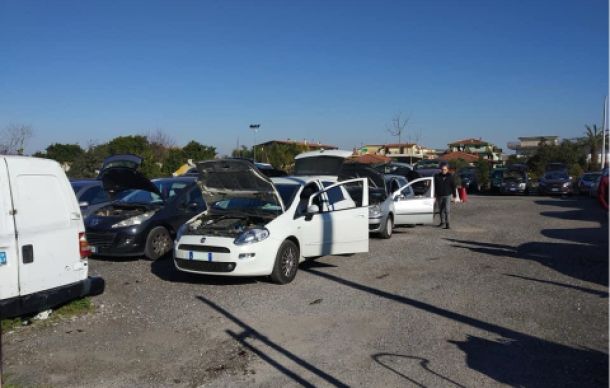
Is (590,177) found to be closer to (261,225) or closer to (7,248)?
(261,225)

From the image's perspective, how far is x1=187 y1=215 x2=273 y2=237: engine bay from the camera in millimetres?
8141

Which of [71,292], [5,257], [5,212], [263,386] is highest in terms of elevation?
[5,212]

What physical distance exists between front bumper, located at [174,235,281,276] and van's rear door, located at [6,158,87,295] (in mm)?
1890

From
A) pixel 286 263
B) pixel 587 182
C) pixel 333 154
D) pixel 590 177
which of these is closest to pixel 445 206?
pixel 333 154

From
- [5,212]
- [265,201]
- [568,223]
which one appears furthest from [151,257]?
[568,223]

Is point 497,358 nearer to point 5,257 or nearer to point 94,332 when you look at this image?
point 94,332

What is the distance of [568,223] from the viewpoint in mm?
16094

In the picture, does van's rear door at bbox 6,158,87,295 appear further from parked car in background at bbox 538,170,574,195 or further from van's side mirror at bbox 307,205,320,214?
parked car in background at bbox 538,170,574,195

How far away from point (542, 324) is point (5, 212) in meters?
5.83

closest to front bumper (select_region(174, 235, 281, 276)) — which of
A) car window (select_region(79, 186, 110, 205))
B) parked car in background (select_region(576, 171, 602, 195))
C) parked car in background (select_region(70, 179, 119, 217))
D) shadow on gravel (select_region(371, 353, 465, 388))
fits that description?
shadow on gravel (select_region(371, 353, 465, 388))

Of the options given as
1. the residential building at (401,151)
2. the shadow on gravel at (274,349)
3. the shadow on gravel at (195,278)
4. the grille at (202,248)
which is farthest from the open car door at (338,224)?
the residential building at (401,151)

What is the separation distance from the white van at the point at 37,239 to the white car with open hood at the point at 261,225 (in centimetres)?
194

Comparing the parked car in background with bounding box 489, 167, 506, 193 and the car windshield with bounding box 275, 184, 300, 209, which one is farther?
the parked car in background with bounding box 489, 167, 506, 193

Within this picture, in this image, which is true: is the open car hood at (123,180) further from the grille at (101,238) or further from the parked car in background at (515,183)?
the parked car in background at (515,183)
